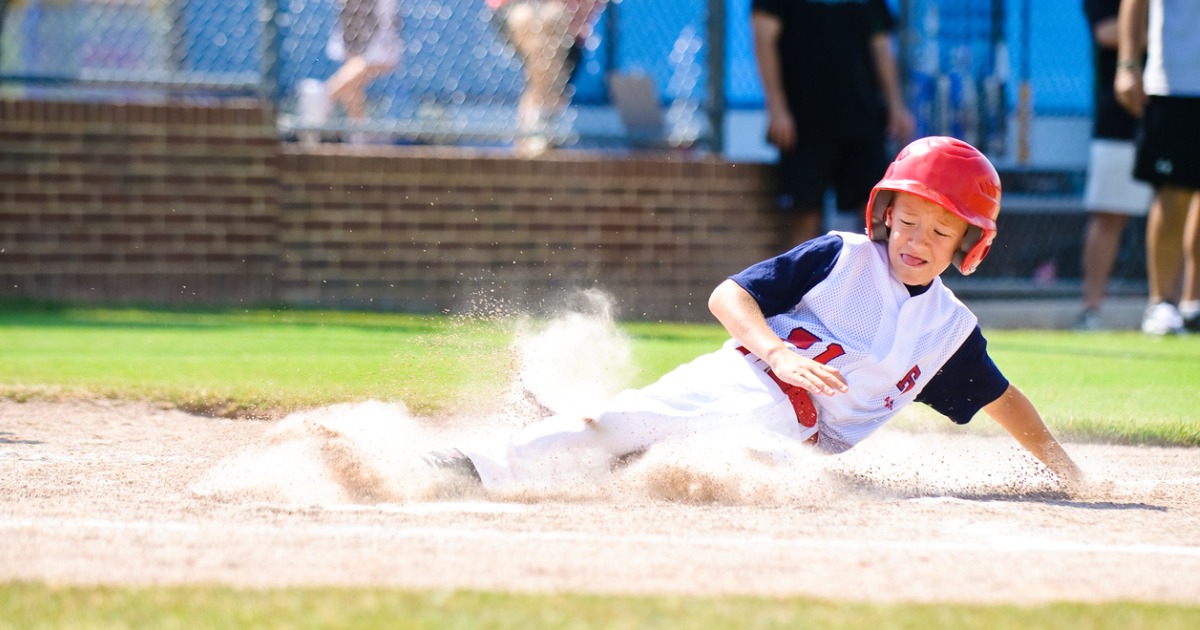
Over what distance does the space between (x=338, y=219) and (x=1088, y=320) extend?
4.73 metres

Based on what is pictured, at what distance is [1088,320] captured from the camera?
9500mm

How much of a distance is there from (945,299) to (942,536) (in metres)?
1.04

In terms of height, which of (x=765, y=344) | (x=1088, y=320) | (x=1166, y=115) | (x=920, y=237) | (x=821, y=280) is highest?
(x=920, y=237)

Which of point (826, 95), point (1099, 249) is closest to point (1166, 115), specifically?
point (1099, 249)

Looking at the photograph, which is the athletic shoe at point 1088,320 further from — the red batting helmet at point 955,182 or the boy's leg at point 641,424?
the boy's leg at point 641,424

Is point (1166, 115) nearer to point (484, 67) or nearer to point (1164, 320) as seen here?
point (1164, 320)

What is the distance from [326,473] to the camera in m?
3.95

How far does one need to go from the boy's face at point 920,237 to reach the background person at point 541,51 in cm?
622

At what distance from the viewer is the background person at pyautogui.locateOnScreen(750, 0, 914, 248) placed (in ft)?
31.6

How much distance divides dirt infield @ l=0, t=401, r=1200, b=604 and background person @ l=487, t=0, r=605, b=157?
549 cm

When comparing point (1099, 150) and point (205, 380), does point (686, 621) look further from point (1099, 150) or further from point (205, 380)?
point (1099, 150)

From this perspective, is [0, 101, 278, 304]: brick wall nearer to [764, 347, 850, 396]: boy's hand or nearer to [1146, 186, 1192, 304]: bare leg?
[1146, 186, 1192, 304]: bare leg

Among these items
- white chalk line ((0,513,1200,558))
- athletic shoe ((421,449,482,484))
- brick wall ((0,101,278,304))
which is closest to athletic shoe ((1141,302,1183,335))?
brick wall ((0,101,278,304))

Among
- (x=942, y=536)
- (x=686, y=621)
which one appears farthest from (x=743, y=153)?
(x=686, y=621)
